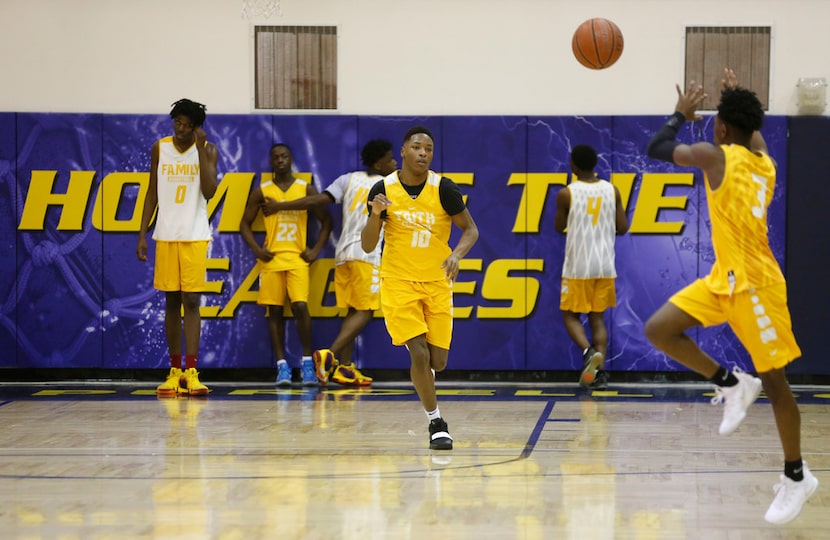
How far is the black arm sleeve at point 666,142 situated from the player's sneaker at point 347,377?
5178 millimetres

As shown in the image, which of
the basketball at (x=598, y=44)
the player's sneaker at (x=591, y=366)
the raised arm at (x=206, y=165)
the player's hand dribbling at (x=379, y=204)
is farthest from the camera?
the player's sneaker at (x=591, y=366)

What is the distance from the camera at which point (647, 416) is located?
7746 mm

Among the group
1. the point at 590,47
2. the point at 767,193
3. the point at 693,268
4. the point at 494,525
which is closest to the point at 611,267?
the point at 693,268

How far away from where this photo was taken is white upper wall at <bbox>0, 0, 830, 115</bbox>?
32.7 feet

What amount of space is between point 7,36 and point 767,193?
7.58 m

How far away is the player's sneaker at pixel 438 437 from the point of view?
6336 millimetres

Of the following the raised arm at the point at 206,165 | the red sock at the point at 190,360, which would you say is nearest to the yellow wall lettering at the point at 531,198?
the raised arm at the point at 206,165

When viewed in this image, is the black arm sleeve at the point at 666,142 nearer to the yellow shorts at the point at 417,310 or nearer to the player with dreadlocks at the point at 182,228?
the yellow shorts at the point at 417,310

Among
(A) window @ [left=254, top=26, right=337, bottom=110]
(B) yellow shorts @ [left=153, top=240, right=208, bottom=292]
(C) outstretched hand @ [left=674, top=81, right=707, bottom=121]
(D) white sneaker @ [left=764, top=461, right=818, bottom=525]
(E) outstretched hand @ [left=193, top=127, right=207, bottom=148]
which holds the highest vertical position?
(A) window @ [left=254, top=26, right=337, bottom=110]

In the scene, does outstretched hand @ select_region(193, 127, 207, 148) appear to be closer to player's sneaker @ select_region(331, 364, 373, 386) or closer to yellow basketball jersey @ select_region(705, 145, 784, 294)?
player's sneaker @ select_region(331, 364, 373, 386)

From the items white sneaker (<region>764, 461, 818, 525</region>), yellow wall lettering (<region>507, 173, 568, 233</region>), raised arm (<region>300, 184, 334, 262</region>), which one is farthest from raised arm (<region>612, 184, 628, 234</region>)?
white sneaker (<region>764, 461, 818, 525</region>)

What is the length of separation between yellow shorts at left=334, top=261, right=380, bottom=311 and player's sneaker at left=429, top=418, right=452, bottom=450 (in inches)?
132

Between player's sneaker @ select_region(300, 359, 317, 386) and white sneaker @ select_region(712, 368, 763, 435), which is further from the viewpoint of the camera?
player's sneaker @ select_region(300, 359, 317, 386)

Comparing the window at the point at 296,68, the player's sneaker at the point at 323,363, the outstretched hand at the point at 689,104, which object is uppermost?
the window at the point at 296,68
